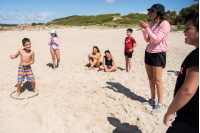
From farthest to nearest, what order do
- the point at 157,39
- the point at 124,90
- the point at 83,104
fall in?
the point at 124,90 < the point at 83,104 < the point at 157,39

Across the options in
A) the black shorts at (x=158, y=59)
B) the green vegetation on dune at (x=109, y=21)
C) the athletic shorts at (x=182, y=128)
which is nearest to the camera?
the athletic shorts at (x=182, y=128)

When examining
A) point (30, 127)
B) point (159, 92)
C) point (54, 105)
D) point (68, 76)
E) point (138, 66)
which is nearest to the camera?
point (30, 127)

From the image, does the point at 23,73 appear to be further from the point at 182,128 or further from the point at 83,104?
the point at 182,128

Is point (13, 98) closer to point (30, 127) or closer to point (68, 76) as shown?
point (30, 127)

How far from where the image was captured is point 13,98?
12.1 feet

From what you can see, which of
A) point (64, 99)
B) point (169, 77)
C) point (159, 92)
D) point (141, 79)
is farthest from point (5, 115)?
point (169, 77)

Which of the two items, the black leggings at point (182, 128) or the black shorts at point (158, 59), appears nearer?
the black leggings at point (182, 128)

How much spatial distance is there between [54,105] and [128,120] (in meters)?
1.64

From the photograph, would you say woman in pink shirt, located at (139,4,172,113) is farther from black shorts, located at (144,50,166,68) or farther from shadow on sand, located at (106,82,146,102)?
shadow on sand, located at (106,82,146,102)

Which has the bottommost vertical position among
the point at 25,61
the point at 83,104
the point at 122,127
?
the point at 122,127

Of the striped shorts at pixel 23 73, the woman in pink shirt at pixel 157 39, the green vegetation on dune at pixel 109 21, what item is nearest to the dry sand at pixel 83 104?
the striped shorts at pixel 23 73

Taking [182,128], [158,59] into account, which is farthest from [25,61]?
[182,128]

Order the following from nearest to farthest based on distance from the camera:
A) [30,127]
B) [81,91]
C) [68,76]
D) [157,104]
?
1. [30,127]
2. [157,104]
3. [81,91]
4. [68,76]

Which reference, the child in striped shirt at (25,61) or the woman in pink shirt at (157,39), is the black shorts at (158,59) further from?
the child in striped shirt at (25,61)
